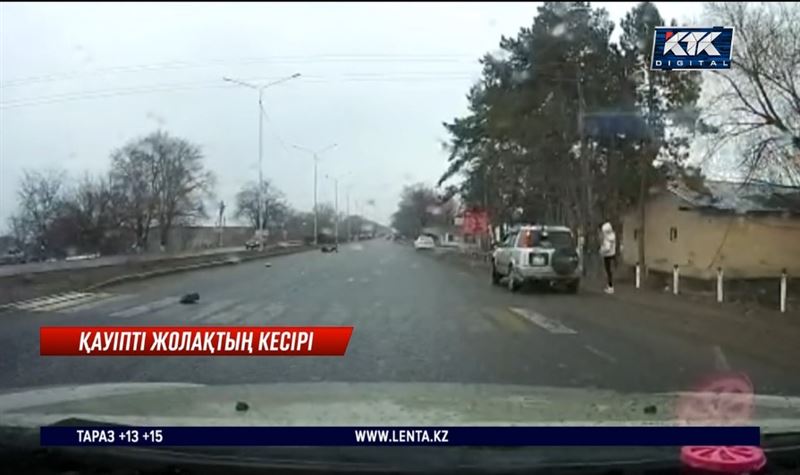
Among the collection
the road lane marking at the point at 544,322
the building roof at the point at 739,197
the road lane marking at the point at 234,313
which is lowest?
the road lane marking at the point at 544,322

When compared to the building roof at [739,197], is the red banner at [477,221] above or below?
below

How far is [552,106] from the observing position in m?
34.5

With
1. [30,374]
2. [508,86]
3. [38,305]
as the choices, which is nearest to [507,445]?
[30,374]

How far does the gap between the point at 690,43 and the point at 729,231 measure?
25744mm

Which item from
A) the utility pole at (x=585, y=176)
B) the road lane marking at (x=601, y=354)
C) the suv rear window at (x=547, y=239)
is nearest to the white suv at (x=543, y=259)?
the suv rear window at (x=547, y=239)

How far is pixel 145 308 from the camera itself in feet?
56.8

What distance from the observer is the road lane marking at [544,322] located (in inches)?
561

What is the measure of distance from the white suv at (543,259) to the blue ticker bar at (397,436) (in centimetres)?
1981

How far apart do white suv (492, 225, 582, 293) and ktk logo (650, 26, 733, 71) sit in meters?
13.2

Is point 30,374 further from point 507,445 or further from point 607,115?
point 607,115

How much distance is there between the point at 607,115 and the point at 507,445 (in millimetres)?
28679

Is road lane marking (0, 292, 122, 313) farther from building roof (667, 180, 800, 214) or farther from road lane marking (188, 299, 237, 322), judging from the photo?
building roof (667, 180, 800, 214)

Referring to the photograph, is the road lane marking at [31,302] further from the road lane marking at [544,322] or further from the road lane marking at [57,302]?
the road lane marking at [544,322]

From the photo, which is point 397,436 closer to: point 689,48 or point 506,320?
point 689,48
